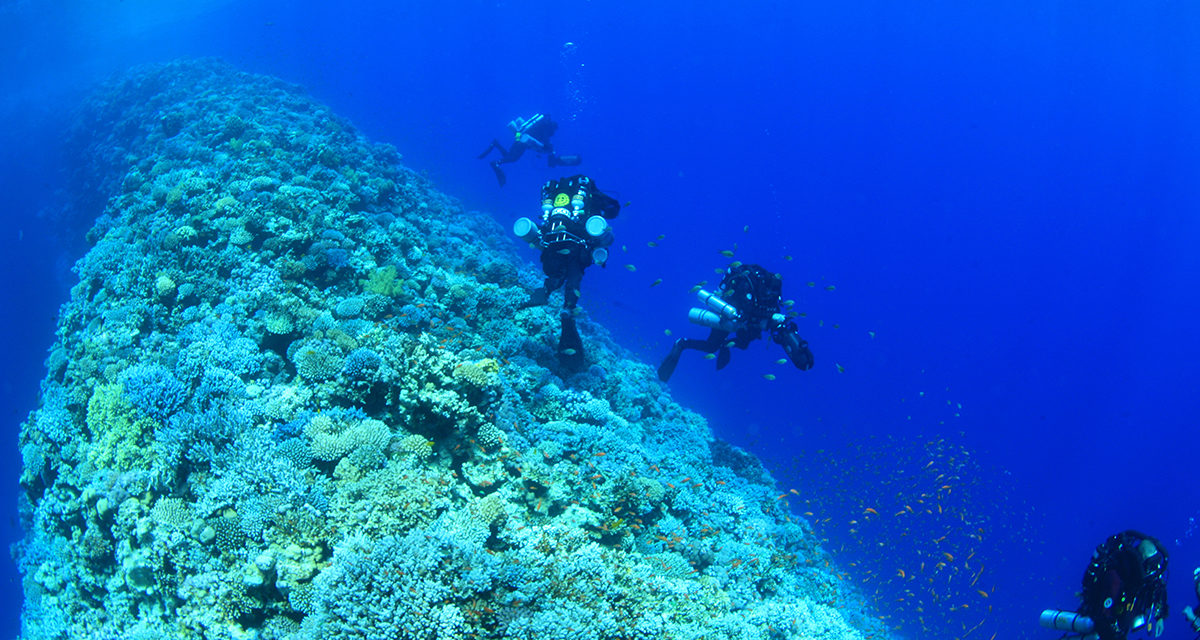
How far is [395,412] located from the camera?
511cm

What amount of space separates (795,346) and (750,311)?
44.8 inches

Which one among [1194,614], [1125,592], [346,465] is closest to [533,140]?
[346,465]

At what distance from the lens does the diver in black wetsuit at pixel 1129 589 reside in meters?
5.85

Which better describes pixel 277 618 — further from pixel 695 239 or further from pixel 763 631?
pixel 695 239

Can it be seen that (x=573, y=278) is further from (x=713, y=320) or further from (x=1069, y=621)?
(x=1069, y=621)

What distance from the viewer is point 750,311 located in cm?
1065

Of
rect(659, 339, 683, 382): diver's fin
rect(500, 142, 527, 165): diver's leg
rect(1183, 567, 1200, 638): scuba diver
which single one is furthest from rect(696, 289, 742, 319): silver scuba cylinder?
rect(500, 142, 527, 165): diver's leg

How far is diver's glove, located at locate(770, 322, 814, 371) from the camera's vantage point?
400 inches

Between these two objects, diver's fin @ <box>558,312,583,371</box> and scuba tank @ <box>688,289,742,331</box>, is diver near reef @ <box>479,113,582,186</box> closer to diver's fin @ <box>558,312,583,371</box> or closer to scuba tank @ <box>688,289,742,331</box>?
scuba tank @ <box>688,289,742,331</box>

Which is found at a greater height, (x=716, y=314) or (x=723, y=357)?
(x=716, y=314)

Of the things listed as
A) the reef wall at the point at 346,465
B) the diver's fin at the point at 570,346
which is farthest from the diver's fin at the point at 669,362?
the diver's fin at the point at 570,346

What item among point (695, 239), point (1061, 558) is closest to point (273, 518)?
point (1061, 558)

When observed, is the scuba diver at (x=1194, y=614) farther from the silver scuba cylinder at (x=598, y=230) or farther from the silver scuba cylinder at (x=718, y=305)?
the silver scuba cylinder at (x=598, y=230)

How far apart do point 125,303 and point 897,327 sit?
87.9 metres
